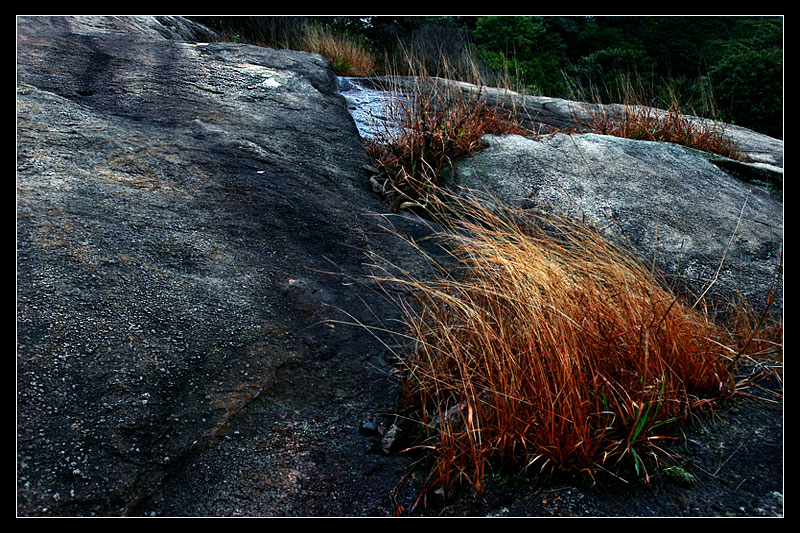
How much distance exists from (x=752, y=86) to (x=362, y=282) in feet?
24.2

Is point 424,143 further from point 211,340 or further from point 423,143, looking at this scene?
point 211,340

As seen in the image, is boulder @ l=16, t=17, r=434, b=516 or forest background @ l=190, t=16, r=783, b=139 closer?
boulder @ l=16, t=17, r=434, b=516

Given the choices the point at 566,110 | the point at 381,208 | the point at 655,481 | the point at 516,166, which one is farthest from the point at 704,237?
the point at 566,110

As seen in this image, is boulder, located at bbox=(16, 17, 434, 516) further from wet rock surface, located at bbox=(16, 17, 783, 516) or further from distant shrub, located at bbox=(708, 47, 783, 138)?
distant shrub, located at bbox=(708, 47, 783, 138)

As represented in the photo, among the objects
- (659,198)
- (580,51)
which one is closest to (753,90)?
(580,51)

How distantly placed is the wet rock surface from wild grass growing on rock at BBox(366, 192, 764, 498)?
→ 0.10 m

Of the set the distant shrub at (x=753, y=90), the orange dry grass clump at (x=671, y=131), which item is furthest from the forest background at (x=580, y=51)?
the orange dry grass clump at (x=671, y=131)

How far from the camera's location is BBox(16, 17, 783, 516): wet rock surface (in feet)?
4.96

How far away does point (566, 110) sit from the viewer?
5715 millimetres

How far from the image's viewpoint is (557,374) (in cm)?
170

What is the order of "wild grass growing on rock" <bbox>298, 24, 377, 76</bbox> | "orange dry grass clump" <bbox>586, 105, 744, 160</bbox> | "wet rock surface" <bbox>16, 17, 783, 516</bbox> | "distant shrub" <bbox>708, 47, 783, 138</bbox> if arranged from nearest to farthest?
"wet rock surface" <bbox>16, 17, 783, 516</bbox> < "orange dry grass clump" <bbox>586, 105, 744, 160</bbox> < "wild grass growing on rock" <bbox>298, 24, 377, 76</bbox> < "distant shrub" <bbox>708, 47, 783, 138</bbox>

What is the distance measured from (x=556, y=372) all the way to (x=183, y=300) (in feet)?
4.93

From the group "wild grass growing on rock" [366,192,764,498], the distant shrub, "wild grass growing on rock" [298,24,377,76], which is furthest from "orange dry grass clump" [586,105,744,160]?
"wild grass growing on rock" [298,24,377,76]

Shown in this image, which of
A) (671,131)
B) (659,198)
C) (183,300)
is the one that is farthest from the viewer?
(671,131)
